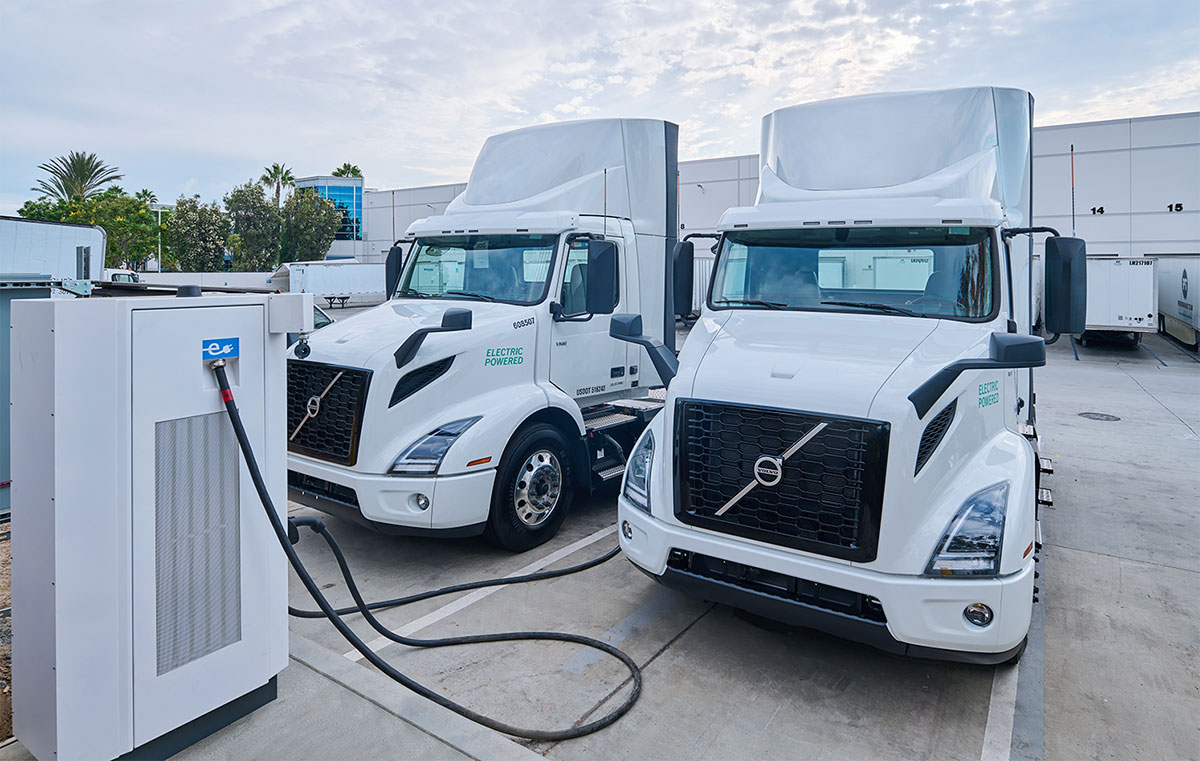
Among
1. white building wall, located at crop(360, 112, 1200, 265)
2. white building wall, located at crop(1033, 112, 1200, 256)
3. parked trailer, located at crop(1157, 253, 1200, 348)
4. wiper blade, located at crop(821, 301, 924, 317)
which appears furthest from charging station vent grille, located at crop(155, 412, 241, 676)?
white building wall, located at crop(1033, 112, 1200, 256)

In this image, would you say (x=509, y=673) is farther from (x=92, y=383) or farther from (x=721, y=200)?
(x=721, y=200)

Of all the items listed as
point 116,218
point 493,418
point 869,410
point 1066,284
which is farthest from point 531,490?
point 116,218

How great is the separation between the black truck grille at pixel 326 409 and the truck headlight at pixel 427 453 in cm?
34

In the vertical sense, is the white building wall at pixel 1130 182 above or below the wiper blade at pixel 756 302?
above

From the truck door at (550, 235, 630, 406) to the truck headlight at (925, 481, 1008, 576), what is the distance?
3.58 m

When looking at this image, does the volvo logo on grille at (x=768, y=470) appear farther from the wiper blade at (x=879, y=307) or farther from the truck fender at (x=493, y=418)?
the truck fender at (x=493, y=418)

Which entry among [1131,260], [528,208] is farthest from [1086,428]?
[1131,260]

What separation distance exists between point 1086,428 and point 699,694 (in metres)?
10.4

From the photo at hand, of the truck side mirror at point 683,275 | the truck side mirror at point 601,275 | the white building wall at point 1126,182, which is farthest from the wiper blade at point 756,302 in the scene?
the white building wall at point 1126,182

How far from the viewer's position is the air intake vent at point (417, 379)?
560 cm

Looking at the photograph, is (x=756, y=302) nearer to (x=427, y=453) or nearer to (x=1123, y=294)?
(x=427, y=453)

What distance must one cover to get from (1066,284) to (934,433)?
1.64 m

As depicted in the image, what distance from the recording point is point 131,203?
50438 mm

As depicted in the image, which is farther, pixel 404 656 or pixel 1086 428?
pixel 1086 428
